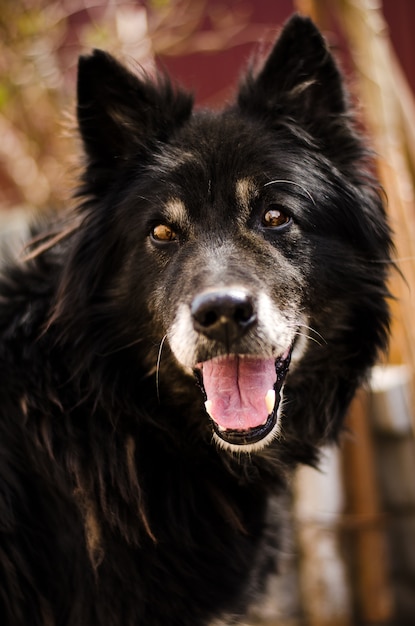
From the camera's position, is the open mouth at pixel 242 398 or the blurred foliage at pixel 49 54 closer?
the open mouth at pixel 242 398

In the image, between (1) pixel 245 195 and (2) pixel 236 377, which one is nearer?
(2) pixel 236 377

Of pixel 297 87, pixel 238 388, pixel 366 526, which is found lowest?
pixel 366 526

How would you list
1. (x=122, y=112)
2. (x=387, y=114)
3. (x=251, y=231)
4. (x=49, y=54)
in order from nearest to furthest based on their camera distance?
(x=251, y=231), (x=122, y=112), (x=387, y=114), (x=49, y=54)

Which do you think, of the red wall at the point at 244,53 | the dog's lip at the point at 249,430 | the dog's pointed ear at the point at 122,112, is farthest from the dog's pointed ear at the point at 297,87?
the red wall at the point at 244,53

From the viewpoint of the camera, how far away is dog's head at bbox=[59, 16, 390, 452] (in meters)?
2.22

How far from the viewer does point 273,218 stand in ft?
7.90

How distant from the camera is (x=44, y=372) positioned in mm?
2432

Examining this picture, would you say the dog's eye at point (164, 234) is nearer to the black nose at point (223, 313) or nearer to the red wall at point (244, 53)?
the black nose at point (223, 313)

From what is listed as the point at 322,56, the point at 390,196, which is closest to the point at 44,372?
the point at 322,56

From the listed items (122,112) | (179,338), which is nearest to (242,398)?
(179,338)

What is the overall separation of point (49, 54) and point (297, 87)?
8.89ft

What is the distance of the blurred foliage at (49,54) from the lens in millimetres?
4383

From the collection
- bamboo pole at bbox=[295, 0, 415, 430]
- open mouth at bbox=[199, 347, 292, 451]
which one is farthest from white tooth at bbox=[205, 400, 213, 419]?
bamboo pole at bbox=[295, 0, 415, 430]

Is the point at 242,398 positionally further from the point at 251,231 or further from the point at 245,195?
the point at 245,195
